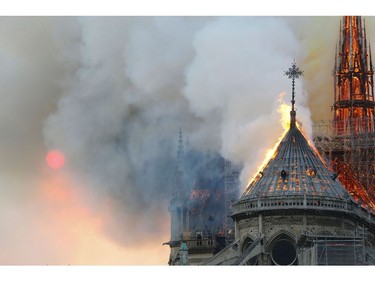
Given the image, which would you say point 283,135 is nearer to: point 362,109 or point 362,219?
point 362,219

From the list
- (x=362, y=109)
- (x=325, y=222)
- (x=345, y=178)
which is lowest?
(x=325, y=222)

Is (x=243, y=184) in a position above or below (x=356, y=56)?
below

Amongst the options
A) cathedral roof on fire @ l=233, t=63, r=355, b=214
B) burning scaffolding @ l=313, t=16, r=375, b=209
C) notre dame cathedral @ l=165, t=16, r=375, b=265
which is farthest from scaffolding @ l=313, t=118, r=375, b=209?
cathedral roof on fire @ l=233, t=63, r=355, b=214

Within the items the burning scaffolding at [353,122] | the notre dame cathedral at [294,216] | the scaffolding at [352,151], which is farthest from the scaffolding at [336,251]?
the scaffolding at [352,151]

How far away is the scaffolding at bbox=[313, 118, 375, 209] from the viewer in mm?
114938

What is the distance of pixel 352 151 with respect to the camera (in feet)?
383

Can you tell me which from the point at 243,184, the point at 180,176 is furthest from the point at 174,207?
the point at 243,184

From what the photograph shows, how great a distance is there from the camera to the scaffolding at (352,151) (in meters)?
115

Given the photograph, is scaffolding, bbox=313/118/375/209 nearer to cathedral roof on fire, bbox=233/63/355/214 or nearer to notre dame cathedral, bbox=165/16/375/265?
notre dame cathedral, bbox=165/16/375/265

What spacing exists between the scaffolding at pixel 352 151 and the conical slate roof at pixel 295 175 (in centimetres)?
957

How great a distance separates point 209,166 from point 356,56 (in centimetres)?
1732

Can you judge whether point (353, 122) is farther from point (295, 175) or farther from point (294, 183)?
point (294, 183)

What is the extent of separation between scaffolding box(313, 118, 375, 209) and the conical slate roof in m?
9.57

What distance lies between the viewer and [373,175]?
383ft
